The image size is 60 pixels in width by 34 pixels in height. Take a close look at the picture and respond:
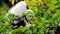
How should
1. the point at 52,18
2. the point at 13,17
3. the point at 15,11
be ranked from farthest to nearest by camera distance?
the point at 15,11 → the point at 13,17 → the point at 52,18

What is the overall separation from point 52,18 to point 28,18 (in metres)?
0.32

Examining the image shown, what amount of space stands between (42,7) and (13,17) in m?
0.47

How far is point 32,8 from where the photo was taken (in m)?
3.15

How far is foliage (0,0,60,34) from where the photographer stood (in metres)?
2.68

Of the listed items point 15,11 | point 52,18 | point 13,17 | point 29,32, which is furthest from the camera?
point 15,11

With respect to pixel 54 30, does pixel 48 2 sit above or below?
above

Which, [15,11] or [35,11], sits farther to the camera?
[15,11]

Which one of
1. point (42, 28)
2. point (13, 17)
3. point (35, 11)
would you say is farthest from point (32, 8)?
point (42, 28)

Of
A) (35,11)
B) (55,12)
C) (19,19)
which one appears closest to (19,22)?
(19,19)

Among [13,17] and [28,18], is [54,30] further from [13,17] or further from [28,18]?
[13,17]

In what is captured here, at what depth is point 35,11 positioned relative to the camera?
308cm

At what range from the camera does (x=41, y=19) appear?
2826mm

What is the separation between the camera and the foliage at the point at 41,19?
268 cm

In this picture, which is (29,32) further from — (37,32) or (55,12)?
(55,12)
